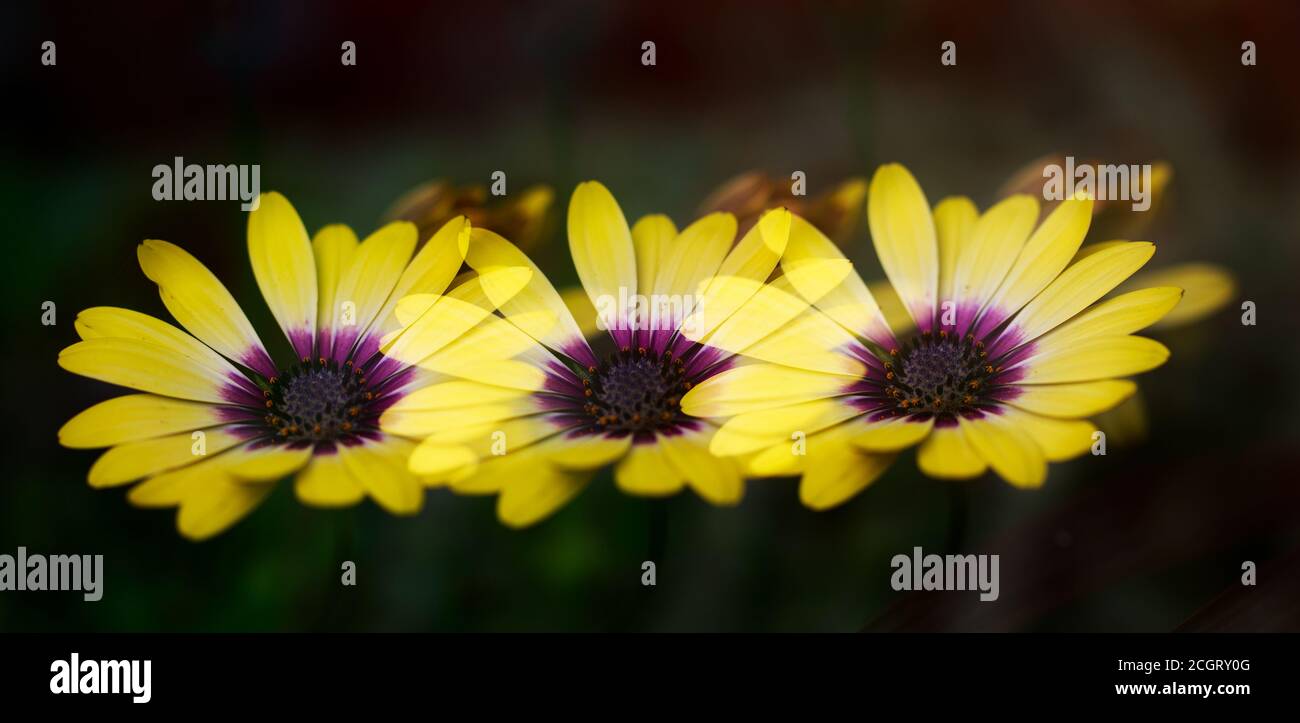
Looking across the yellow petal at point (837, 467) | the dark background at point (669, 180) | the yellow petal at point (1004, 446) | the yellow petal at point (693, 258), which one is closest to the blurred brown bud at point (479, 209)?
the dark background at point (669, 180)

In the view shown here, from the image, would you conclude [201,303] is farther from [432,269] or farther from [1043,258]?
[1043,258]

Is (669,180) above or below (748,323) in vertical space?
above

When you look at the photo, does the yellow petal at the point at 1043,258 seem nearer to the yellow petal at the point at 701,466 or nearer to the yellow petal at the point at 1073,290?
the yellow petal at the point at 1073,290

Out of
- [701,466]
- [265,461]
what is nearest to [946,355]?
[701,466]

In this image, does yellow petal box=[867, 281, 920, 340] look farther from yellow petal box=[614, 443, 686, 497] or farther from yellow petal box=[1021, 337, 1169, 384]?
yellow petal box=[614, 443, 686, 497]

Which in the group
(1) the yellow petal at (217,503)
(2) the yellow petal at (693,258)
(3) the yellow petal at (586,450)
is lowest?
(1) the yellow petal at (217,503)
